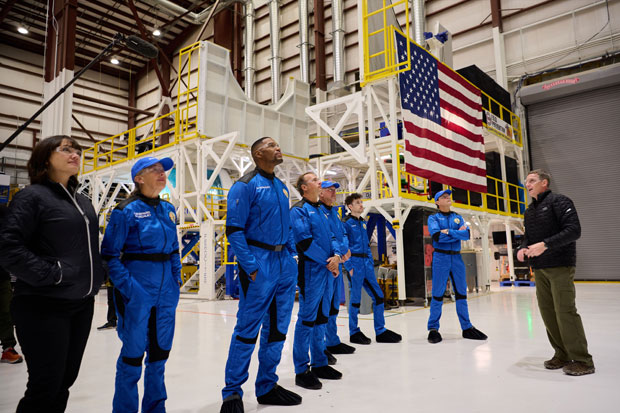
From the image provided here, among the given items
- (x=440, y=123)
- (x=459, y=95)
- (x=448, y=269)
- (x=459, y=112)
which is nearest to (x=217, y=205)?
(x=440, y=123)

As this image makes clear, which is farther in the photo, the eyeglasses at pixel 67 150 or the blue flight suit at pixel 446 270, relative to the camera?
the blue flight suit at pixel 446 270

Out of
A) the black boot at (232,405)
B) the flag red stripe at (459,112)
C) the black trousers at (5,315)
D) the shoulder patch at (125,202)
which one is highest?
the flag red stripe at (459,112)

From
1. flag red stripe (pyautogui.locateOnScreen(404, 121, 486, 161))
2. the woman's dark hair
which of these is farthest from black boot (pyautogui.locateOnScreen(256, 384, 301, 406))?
flag red stripe (pyautogui.locateOnScreen(404, 121, 486, 161))

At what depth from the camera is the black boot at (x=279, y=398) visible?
3275 millimetres

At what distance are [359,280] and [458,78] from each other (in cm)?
829

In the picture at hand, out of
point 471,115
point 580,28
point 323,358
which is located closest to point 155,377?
point 323,358

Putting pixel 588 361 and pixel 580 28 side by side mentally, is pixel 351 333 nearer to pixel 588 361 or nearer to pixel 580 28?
pixel 588 361

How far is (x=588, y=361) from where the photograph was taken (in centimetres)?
396

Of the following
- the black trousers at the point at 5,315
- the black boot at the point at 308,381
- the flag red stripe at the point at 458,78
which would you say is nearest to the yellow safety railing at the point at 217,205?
the flag red stripe at the point at 458,78

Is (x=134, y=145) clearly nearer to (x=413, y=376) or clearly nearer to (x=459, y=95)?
(x=459, y=95)

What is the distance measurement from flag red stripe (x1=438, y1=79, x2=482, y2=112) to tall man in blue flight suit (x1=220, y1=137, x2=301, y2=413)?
893 cm

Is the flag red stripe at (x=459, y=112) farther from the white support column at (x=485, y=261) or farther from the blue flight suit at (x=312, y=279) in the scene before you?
the blue flight suit at (x=312, y=279)

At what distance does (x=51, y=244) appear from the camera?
2.24 m

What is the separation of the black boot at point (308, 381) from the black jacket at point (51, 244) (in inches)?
81.9
